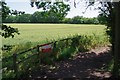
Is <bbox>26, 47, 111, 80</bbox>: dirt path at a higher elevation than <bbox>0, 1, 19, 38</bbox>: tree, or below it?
below

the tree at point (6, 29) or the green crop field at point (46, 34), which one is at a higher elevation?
the tree at point (6, 29)

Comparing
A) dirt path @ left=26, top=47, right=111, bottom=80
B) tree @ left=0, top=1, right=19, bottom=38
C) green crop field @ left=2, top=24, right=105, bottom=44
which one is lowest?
green crop field @ left=2, top=24, right=105, bottom=44

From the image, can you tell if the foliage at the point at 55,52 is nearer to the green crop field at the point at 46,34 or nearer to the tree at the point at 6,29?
the green crop field at the point at 46,34

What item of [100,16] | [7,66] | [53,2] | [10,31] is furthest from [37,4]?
[100,16]

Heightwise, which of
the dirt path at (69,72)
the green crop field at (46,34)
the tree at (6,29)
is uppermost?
the tree at (6,29)

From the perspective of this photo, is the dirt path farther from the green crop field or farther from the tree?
the tree

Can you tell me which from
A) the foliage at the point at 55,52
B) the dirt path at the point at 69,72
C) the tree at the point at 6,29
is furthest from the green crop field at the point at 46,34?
the tree at the point at 6,29

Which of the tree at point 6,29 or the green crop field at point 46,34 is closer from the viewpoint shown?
the tree at point 6,29

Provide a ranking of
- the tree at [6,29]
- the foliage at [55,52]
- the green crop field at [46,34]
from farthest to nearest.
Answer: the green crop field at [46,34] → the foliage at [55,52] → the tree at [6,29]

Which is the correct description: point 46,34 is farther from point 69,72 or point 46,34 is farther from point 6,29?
point 6,29

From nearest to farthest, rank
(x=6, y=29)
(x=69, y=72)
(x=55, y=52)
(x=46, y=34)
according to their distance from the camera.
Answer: (x=6, y=29) < (x=69, y=72) < (x=55, y=52) < (x=46, y=34)

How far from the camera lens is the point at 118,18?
30.0ft

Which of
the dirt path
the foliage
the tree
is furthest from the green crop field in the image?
the tree

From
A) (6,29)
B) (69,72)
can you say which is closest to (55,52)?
(69,72)
